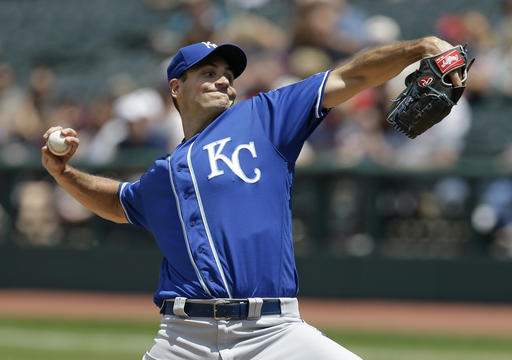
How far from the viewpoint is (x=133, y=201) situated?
4852 millimetres

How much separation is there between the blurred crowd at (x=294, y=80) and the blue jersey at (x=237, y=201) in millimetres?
6328

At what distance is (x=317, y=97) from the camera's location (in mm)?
4438

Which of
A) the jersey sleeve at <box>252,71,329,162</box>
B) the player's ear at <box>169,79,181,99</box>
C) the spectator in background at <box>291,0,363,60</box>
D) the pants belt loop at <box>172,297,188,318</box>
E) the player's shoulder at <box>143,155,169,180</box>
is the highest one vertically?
the spectator in background at <box>291,0,363,60</box>

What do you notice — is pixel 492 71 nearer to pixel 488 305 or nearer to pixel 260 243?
pixel 488 305

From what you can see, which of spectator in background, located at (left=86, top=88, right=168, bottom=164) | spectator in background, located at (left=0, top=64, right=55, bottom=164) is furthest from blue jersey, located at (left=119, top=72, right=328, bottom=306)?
spectator in background, located at (left=0, top=64, right=55, bottom=164)

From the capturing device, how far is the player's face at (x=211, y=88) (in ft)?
15.4

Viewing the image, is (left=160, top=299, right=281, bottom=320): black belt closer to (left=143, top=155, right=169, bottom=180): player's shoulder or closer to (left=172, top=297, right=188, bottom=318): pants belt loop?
(left=172, top=297, right=188, bottom=318): pants belt loop

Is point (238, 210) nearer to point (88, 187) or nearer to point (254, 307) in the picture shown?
point (254, 307)

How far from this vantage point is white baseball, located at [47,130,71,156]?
488 centimetres

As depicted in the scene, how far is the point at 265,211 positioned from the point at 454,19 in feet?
27.9

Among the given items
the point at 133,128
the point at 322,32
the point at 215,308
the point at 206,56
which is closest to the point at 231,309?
the point at 215,308

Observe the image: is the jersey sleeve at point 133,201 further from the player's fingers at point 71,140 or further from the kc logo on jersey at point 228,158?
the kc logo on jersey at point 228,158

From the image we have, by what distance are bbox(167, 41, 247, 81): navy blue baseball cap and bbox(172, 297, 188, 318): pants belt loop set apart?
0.97m

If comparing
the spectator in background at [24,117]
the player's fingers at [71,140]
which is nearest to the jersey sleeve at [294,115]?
the player's fingers at [71,140]
